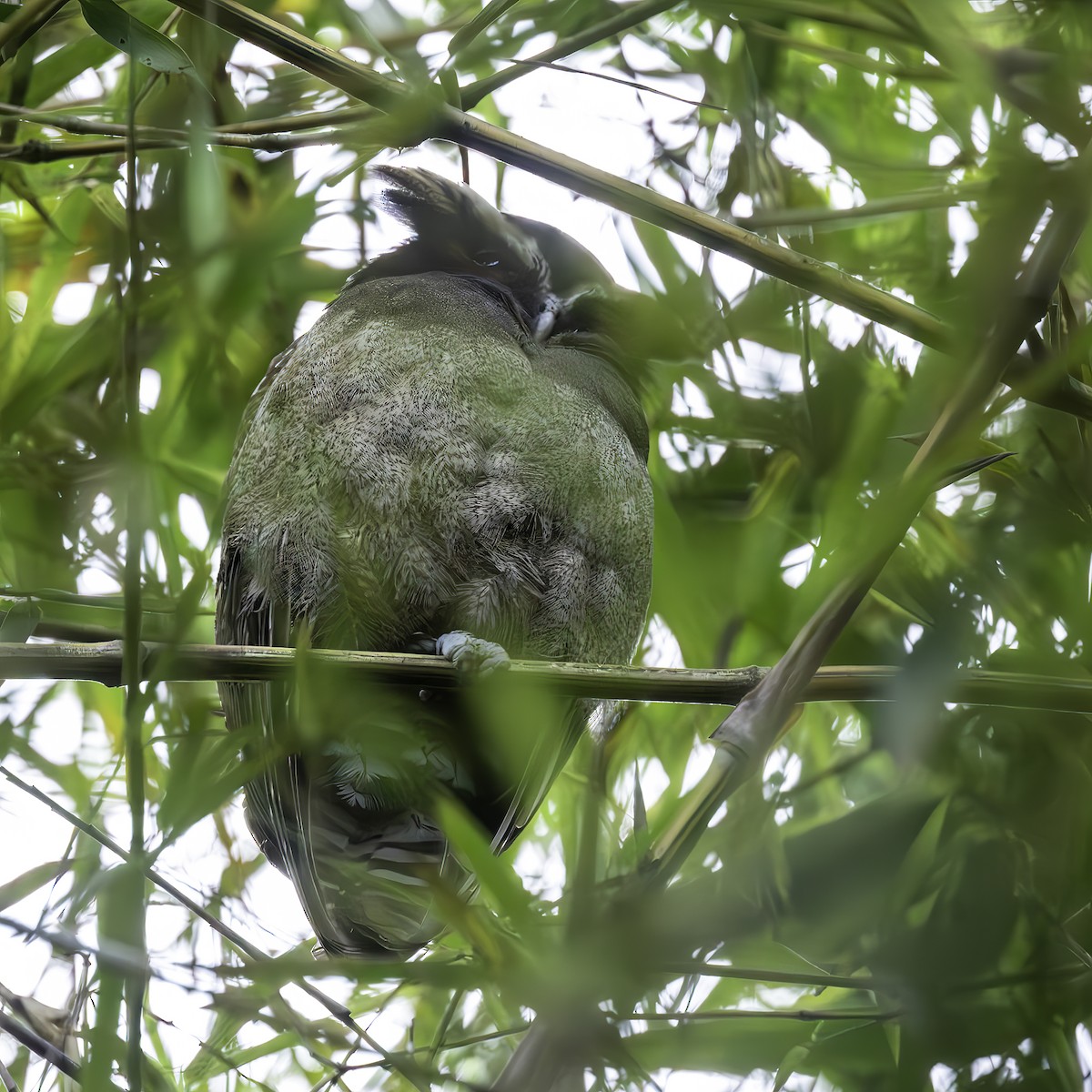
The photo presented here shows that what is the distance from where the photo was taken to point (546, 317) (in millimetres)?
1854

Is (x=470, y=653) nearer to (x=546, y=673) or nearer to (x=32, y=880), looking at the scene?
(x=546, y=673)

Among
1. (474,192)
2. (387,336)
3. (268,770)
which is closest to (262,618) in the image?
(268,770)

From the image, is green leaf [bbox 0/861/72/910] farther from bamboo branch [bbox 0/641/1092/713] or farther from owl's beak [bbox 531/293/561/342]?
owl's beak [bbox 531/293/561/342]

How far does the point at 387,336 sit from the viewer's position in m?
1.58

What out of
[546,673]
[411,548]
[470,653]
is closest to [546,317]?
[411,548]

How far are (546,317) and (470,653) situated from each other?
0.76 m

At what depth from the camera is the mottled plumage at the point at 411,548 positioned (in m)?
1.47

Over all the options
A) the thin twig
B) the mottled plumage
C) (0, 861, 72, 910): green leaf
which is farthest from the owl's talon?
(0, 861, 72, 910): green leaf

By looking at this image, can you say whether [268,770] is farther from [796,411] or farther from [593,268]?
[593,268]

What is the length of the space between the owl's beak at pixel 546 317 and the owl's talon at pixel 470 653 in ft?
1.73

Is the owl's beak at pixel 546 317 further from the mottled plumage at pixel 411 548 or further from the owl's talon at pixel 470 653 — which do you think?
the owl's talon at pixel 470 653

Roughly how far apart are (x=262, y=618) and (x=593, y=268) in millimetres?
795

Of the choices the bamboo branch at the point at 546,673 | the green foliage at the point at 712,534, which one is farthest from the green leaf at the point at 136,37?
the bamboo branch at the point at 546,673

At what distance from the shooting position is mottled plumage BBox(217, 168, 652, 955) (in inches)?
57.9
